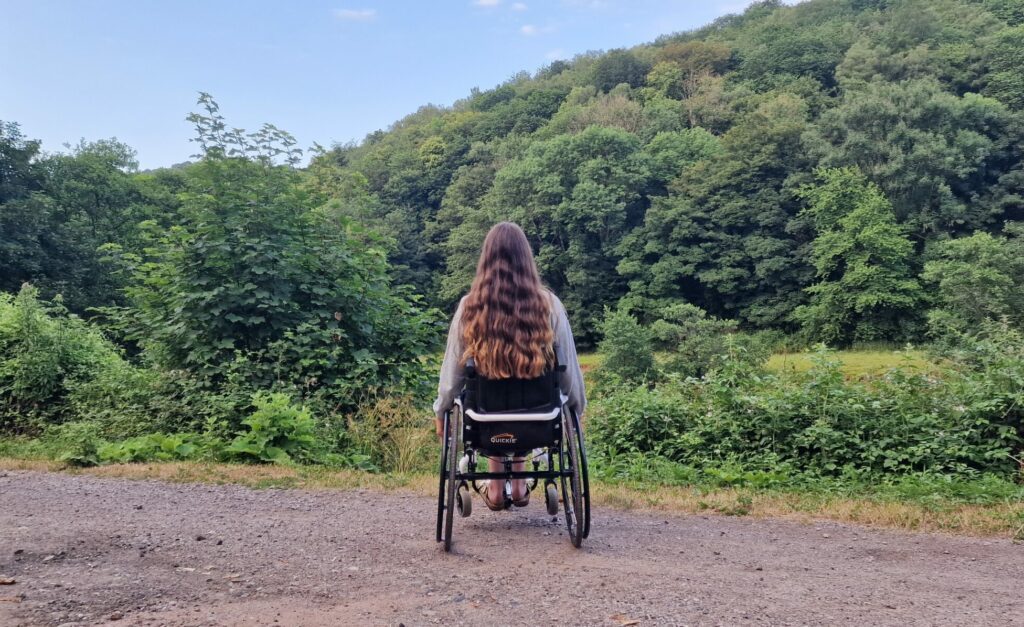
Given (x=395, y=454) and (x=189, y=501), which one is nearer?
(x=189, y=501)

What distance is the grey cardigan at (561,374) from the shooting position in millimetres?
3785

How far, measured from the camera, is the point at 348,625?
257 centimetres

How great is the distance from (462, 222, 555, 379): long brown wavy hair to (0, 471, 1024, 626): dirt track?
99cm

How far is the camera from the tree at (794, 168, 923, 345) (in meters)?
41.8

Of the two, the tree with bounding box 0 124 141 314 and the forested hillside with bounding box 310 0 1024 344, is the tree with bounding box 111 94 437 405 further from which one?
the tree with bounding box 0 124 141 314

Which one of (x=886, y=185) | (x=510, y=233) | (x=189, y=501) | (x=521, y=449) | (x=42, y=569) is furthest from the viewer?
(x=886, y=185)

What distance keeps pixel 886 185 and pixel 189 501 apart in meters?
49.2

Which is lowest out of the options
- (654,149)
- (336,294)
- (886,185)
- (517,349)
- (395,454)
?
(395,454)

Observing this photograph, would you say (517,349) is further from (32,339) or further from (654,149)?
(654,149)

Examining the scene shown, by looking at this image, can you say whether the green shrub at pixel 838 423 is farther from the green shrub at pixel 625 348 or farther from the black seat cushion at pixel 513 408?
the green shrub at pixel 625 348

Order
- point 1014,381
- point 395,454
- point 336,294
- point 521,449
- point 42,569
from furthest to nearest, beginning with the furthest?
point 336,294 → point 395,454 → point 1014,381 → point 521,449 → point 42,569

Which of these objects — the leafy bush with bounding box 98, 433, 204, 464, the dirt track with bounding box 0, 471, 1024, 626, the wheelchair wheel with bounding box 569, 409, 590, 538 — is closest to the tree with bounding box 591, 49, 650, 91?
the leafy bush with bounding box 98, 433, 204, 464

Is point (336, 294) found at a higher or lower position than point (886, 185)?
lower

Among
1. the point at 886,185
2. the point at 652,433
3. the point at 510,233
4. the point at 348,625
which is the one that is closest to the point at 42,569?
the point at 348,625
